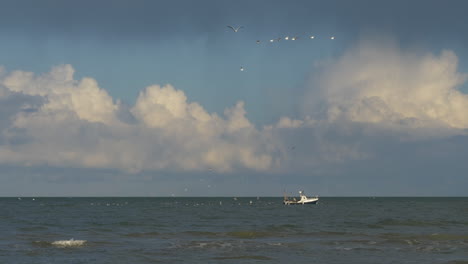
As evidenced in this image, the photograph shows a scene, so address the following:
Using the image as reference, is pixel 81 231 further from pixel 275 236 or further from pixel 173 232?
pixel 275 236

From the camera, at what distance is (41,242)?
2464 inches

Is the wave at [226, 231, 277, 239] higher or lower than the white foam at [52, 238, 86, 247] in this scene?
higher

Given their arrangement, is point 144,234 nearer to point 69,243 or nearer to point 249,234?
point 249,234

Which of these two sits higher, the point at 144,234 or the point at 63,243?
the point at 144,234

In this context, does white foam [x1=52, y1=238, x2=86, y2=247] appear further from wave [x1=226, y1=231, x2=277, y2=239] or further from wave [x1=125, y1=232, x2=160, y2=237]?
wave [x1=226, y1=231, x2=277, y2=239]

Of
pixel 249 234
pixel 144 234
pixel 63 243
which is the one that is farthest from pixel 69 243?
pixel 249 234

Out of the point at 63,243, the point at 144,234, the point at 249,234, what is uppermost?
the point at 249,234

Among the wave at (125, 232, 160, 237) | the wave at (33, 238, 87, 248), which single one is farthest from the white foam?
the wave at (125, 232, 160, 237)

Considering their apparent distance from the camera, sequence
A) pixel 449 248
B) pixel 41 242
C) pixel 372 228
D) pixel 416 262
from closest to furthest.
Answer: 1. pixel 416 262
2. pixel 449 248
3. pixel 41 242
4. pixel 372 228

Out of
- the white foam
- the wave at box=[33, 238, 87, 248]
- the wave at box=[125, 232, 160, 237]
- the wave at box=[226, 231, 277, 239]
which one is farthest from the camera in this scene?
the wave at box=[125, 232, 160, 237]

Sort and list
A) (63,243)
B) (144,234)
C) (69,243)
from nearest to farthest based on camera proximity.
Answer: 1. (69,243)
2. (63,243)
3. (144,234)

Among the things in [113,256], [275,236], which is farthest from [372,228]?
[113,256]

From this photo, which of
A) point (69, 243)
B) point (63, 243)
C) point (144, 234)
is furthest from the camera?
point (144, 234)

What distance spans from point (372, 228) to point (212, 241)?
31266 millimetres
